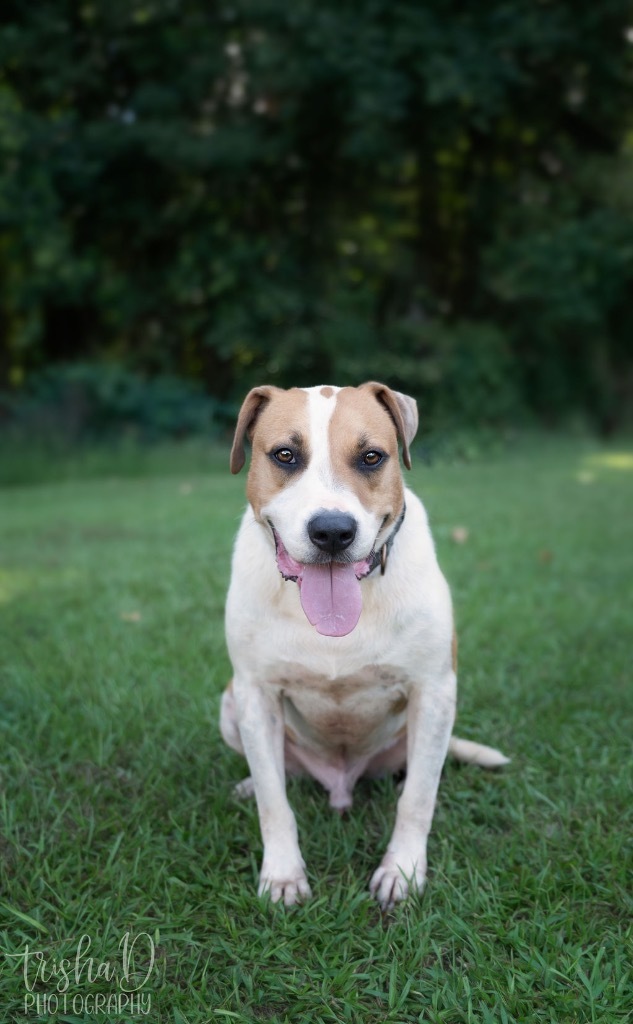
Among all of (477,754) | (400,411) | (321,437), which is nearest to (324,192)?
(400,411)

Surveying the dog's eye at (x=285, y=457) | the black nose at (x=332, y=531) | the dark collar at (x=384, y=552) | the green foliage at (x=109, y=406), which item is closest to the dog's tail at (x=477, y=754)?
the dark collar at (x=384, y=552)

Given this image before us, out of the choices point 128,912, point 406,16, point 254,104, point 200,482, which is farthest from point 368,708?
point 254,104

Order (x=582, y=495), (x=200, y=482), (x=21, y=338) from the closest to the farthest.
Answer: (x=582, y=495), (x=200, y=482), (x=21, y=338)

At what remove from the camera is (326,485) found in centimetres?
247

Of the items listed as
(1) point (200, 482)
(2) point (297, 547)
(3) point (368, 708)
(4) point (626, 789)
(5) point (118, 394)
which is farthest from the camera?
(5) point (118, 394)

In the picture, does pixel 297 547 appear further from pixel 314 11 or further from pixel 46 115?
pixel 46 115

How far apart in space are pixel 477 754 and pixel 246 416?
4.82 feet

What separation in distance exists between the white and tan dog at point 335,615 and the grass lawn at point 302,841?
8.5 inches

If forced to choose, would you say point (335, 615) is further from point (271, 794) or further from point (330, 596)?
point (271, 794)

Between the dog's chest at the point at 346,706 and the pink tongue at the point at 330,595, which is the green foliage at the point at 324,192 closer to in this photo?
the dog's chest at the point at 346,706

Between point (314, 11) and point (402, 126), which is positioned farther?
point (402, 126)

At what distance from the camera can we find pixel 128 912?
2.43 metres

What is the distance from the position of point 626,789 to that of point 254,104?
16.2m

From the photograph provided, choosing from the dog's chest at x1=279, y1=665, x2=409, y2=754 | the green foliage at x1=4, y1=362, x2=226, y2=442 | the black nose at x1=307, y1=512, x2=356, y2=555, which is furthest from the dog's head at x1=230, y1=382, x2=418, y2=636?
the green foliage at x1=4, y1=362, x2=226, y2=442
